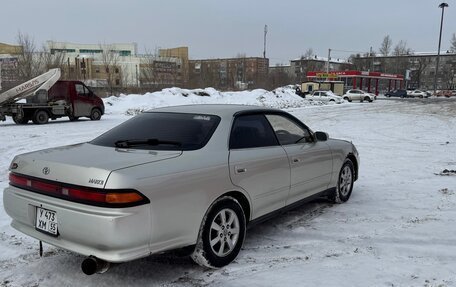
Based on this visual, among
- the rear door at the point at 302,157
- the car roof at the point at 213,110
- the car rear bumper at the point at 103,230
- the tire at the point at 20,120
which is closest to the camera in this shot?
the car rear bumper at the point at 103,230

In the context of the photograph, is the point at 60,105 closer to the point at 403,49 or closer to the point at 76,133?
the point at 76,133

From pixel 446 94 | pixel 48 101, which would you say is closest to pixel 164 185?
pixel 48 101

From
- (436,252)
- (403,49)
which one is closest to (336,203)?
(436,252)

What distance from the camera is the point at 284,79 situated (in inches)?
3086

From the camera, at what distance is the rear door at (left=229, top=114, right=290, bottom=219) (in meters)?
4.02

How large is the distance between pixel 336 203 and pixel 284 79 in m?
74.1

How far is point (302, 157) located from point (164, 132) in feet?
5.83

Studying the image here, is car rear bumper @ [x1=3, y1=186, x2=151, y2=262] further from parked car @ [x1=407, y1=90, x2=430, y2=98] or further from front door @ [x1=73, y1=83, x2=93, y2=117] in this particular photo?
parked car @ [x1=407, y1=90, x2=430, y2=98]

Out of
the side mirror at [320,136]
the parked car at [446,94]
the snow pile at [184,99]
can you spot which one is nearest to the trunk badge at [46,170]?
the side mirror at [320,136]

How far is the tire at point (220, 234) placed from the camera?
12.0 feet

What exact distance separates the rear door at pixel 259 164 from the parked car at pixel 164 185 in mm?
11

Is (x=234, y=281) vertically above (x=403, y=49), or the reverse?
(x=403, y=49)

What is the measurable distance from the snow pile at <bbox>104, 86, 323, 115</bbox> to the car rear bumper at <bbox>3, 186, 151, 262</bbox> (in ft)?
72.1

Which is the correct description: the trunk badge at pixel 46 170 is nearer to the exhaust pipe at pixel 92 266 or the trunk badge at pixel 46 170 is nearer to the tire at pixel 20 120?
the exhaust pipe at pixel 92 266
